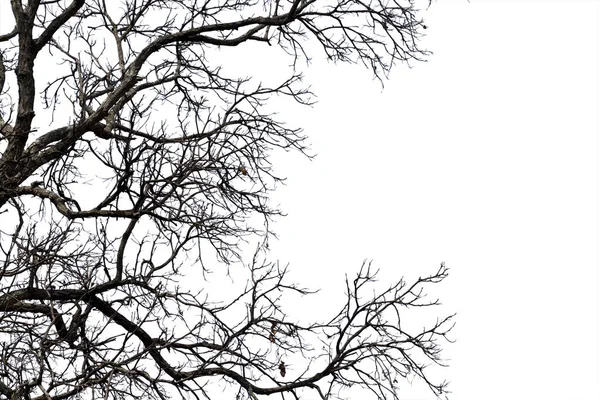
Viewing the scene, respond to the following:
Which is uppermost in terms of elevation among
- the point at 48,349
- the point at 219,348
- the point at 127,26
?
the point at 127,26

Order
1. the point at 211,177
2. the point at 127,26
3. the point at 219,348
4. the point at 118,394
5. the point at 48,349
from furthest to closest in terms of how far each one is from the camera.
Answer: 1. the point at 127,26
2. the point at 211,177
3. the point at 219,348
4. the point at 118,394
5. the point at 48,349

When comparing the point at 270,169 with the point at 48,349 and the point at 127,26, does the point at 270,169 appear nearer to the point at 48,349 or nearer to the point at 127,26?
the point at 127,26

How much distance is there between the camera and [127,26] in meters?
14.2

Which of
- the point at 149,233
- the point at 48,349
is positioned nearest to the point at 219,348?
the point at 149,233

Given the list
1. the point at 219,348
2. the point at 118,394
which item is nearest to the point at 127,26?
the point at 219,348

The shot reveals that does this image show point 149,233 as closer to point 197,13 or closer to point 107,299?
point 107,299

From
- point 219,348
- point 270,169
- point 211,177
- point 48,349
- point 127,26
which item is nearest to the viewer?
point 48,349

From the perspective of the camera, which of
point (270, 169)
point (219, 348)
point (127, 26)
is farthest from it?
point (127, 26)

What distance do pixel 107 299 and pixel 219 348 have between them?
163cm

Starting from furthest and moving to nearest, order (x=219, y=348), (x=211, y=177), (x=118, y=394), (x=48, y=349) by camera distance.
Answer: (x=211, y=177), (x=219, y=348), (x=118, y=394), (x=48, y=349)

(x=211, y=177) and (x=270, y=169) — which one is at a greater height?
(x=270, y=169)

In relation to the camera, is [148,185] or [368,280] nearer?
[368,280]

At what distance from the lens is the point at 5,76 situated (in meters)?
13.8

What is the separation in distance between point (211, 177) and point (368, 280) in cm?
295
